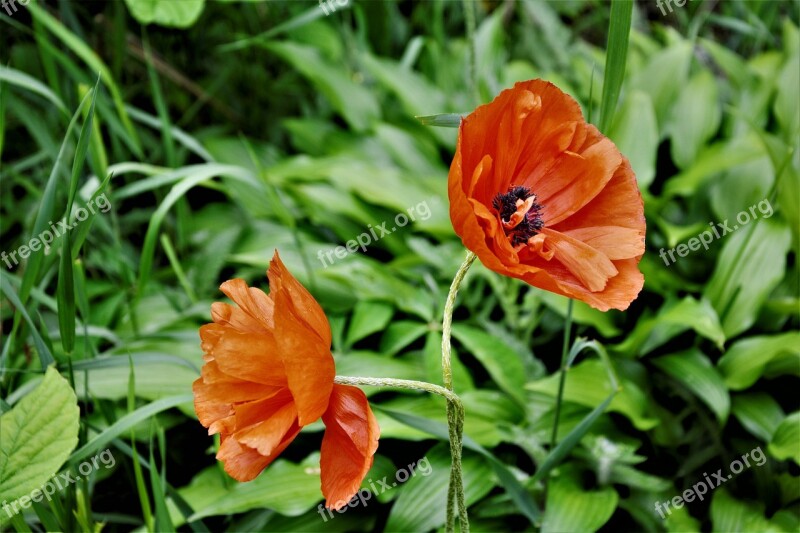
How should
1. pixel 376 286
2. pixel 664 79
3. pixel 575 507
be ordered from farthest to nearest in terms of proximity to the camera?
pixel 664 79 < pixel 376 286 < pixel 575 507

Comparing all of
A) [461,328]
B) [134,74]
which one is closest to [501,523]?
[461,328]

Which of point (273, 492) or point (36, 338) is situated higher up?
point (36, 338)

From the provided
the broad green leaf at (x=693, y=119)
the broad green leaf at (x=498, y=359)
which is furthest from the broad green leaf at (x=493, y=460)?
the broad green leaf at (x=693, y=119)


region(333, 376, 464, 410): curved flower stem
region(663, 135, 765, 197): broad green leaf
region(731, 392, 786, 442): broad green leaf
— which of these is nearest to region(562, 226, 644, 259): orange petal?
region(333, 376, 464, 410): curved flower stem

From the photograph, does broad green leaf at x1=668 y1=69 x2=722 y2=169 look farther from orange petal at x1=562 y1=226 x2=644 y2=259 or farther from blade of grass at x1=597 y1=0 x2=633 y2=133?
orange petal at x1=562 y1=226 x2=644 y2=259
